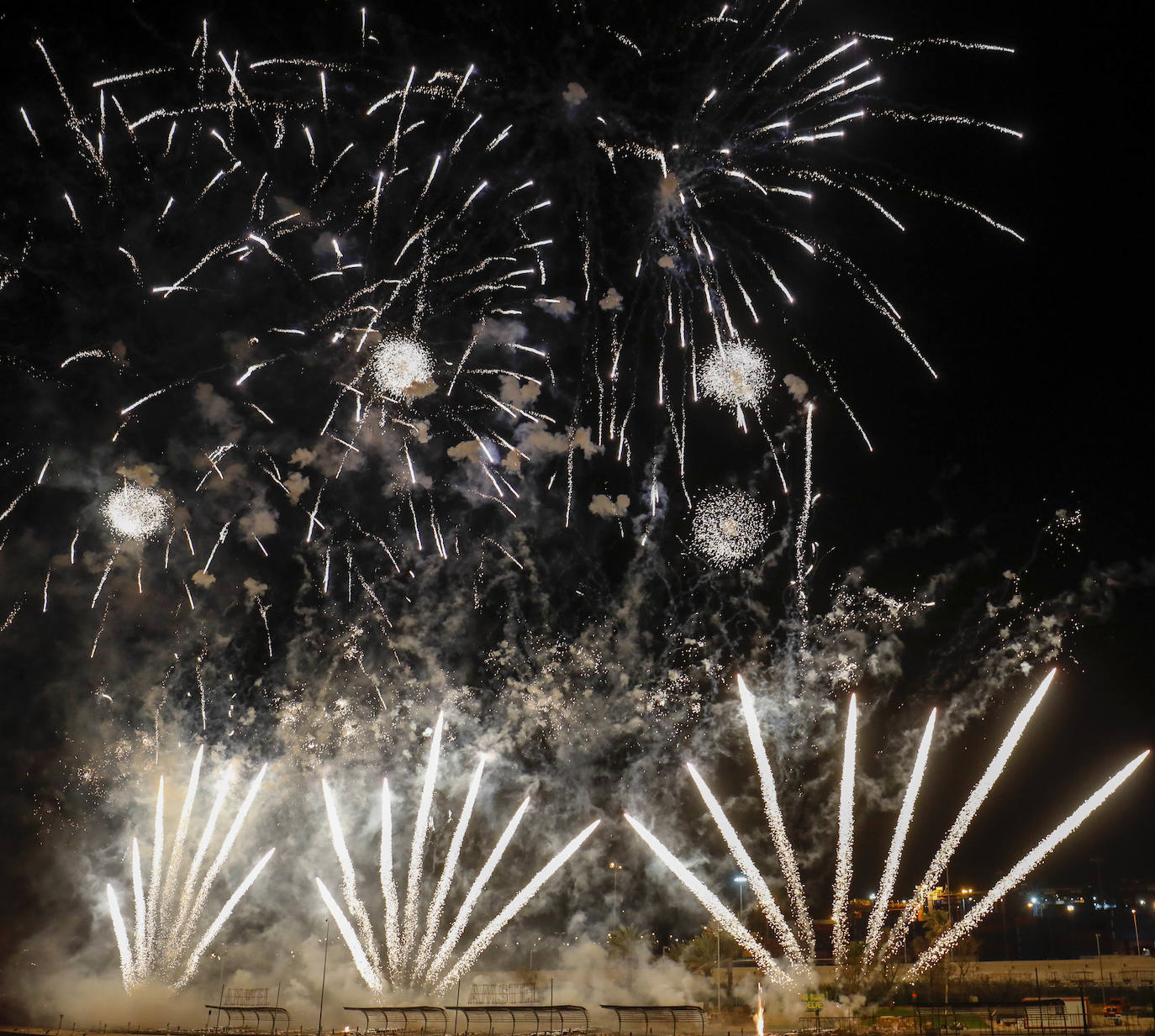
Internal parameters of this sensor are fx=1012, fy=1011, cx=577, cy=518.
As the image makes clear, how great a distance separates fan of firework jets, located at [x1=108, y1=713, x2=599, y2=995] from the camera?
47688mm

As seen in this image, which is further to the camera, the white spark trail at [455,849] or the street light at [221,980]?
the street light at [221,980]

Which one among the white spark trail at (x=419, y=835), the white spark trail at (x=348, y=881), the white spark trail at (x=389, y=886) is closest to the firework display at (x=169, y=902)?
the white spark trail at (x=348, y=881)

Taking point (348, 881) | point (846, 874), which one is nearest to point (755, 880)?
point (846, 874)

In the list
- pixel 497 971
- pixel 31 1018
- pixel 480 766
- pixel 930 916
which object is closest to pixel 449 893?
pixel 497 971

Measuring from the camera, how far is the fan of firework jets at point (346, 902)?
4769 cm

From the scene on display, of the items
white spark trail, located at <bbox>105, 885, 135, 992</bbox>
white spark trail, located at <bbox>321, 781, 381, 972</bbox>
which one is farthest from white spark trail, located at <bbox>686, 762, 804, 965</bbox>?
white spark trail, located at <bbox>105, 885, 135, 992</bbox>

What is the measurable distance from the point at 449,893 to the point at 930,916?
1110 inches

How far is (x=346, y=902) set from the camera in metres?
56.2

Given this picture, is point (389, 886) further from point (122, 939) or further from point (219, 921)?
point (122, 939)

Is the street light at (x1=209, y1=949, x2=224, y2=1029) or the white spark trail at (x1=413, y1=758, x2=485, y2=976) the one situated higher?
the white spark trail at (x1=413, y1=758, x2=485, y2=976)

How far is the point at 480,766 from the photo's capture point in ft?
157

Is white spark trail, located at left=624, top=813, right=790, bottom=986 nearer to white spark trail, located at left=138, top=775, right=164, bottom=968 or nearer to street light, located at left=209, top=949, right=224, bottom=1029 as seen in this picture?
street light, located at left=209, top=949, right=224, bottom=1029

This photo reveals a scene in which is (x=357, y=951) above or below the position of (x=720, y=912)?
below

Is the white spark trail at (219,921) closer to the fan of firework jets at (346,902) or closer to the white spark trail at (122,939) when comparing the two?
the fan of firework jets at (346,902)
